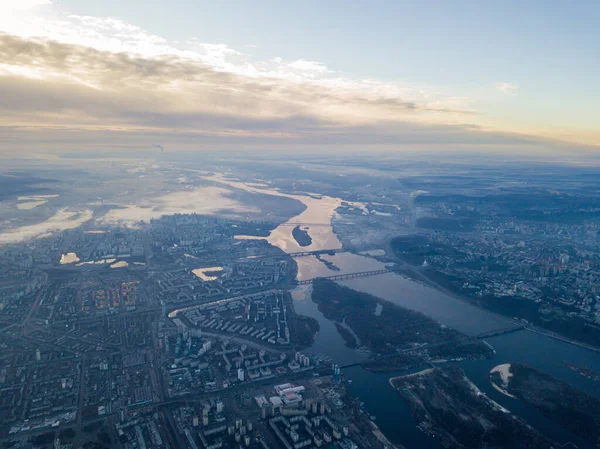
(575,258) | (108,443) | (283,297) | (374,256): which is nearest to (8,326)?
(108,443)

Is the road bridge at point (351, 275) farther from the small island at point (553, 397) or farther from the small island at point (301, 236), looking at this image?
the small island at point (553, 397)

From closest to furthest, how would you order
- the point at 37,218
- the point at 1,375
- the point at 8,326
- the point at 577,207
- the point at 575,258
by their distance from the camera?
the point at 1,375, the point at 8,326, the point at 575,258, the point at 37,218, the point at 577,207

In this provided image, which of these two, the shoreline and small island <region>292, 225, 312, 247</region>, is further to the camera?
small island <region>292, 225, 312, 247</region>

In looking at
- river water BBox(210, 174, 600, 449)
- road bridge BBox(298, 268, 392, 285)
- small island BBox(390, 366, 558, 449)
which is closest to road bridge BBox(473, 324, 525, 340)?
river water BBox(210, 174, 600, 449)

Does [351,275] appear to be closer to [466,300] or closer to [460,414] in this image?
[466,300]

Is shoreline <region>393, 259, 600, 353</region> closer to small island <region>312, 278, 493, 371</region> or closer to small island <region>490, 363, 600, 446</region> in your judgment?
small island <region>312, 278, 493, 371</region>

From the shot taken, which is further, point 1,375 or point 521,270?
point 521,270

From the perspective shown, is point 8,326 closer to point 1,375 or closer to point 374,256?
point 1,375
